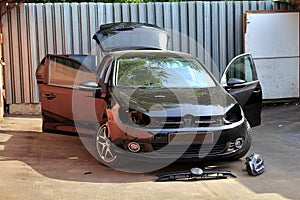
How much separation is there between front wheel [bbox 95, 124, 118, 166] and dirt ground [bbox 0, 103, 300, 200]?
0.13 m

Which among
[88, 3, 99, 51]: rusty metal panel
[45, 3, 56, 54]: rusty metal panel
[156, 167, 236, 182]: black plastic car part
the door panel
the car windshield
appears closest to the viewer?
[156, 167, 236, 182]: black plastic car part

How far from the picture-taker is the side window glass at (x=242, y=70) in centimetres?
799

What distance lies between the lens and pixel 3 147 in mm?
7672

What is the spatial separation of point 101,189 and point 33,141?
3242 mm

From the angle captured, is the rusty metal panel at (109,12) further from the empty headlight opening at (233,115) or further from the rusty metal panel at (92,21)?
the empty headlight opening at (233,115)

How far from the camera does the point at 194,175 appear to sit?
19.0ft

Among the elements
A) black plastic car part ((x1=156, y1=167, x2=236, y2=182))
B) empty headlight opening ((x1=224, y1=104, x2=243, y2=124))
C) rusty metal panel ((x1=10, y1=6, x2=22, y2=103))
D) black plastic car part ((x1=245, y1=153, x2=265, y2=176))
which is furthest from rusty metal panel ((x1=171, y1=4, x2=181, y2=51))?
black plastic car part ((x1=156, y1=167, x2=236, y2=182))

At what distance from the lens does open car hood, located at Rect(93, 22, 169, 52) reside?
9633 mm

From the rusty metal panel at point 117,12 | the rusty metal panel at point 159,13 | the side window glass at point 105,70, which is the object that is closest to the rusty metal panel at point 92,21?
the rusty metal panel at point 117,12

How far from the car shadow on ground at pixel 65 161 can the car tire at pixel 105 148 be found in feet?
0.35

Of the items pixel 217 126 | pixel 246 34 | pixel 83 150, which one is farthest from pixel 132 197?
pixel 246 34

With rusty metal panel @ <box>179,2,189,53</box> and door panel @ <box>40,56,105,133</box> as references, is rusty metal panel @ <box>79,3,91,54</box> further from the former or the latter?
door panel @ <box>40,56,105,133</box>

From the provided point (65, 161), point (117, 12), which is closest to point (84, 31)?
point (117, 12)

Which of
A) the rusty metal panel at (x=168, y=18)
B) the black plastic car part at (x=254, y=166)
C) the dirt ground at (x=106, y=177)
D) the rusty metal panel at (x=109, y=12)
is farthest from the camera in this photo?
the rusty metal panel at (x=168, y=18)
